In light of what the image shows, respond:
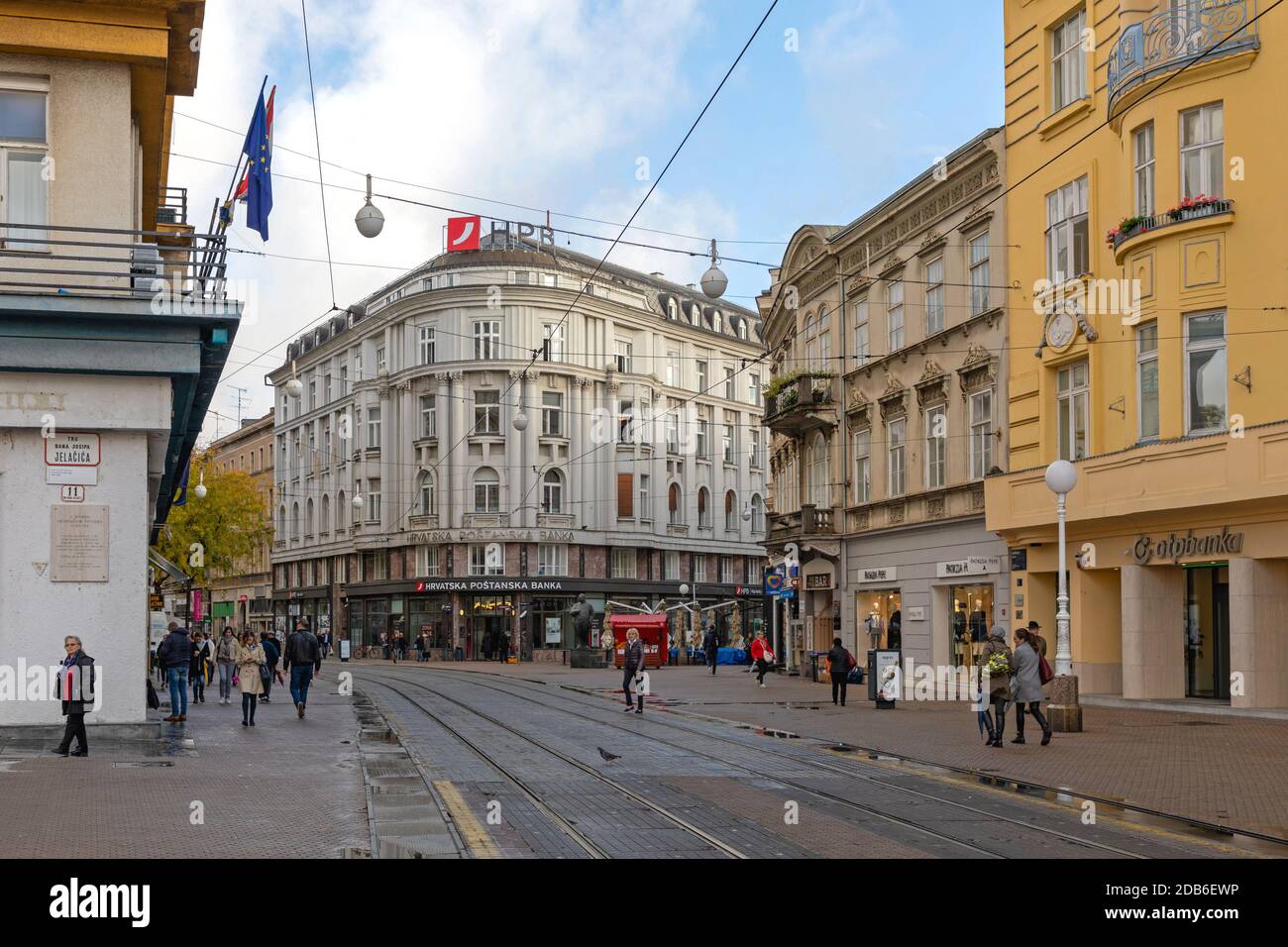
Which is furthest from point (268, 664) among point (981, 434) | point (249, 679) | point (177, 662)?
point (981, 434)

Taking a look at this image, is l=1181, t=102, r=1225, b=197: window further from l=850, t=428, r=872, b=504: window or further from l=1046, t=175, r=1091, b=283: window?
l=850, t=428, r=872, b=504: window

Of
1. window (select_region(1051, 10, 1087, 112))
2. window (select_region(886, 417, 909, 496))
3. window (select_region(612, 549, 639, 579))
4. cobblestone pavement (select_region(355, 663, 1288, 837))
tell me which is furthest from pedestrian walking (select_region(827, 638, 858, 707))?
window (select_region(612, 549, 639, 579))

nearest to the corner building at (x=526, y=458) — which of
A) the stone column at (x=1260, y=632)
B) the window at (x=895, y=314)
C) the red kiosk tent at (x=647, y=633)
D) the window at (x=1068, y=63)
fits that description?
the red kiosk tent at (x=647, y=633)

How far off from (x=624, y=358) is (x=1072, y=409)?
46.0 m

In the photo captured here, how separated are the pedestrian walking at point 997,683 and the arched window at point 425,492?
52.7 m

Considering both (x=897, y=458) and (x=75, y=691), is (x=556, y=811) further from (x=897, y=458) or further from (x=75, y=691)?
(x=897, y=458)

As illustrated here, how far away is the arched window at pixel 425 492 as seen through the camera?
7088 centimetres

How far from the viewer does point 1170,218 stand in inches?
989

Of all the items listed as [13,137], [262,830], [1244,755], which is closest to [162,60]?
[13,137]

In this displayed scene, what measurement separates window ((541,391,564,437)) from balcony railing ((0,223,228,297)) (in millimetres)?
51509
